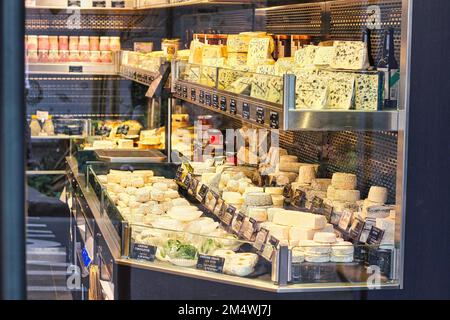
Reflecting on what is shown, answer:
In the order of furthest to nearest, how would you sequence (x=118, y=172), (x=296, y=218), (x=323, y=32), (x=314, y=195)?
1. (x=118, y=172)
2. (x=323, y=32)
3. (x=314, y=195)
4. (x=296, y=218)

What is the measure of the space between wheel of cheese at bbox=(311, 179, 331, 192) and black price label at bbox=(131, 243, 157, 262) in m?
0.92

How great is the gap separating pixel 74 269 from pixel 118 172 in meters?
1.22

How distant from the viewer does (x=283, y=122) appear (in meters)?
3.07

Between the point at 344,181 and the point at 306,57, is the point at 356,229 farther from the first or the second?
the point at 306,57

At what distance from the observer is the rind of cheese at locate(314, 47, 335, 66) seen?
3.48 meters

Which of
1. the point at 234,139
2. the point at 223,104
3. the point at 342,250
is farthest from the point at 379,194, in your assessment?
the point at 234,139

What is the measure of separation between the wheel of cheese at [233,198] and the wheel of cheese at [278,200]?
129 mm

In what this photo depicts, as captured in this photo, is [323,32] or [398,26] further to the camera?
[323,32]

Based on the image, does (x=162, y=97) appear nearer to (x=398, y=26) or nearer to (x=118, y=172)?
(x=118, y=172)

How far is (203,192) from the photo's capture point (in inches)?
167

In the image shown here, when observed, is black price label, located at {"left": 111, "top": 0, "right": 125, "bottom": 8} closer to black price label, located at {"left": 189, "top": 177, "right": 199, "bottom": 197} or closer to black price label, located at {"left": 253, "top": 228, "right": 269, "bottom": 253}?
black price label, located at {"left": 189, "top": 177, "right": 199, "bottom": 197}

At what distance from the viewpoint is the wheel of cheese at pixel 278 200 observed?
3.90 m
